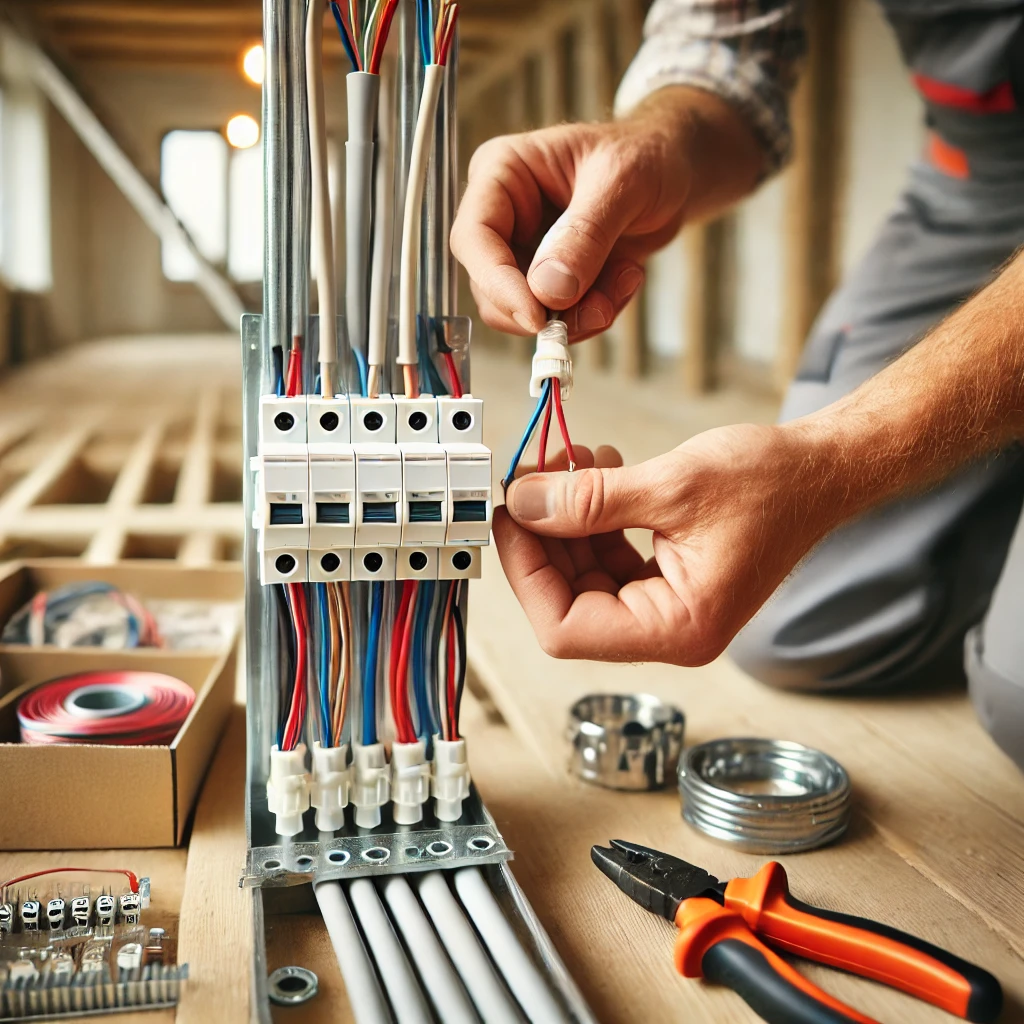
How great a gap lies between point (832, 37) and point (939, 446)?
2.83 metres

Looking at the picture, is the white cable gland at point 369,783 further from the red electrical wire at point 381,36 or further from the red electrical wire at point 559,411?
the red electrical wire at point 381,36

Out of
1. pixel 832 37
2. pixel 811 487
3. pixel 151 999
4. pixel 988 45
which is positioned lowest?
pixel 151 999

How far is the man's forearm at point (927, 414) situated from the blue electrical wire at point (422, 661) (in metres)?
0.31

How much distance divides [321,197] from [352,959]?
53cm

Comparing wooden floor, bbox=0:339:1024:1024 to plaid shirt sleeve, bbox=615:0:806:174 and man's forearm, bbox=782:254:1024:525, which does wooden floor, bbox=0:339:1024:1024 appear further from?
plaid shirt sleeve, bbox=615:0:806:174

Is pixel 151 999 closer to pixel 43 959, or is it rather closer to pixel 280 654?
pixel 43 959

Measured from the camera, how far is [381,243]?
0.82m

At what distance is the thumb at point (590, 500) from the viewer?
75 cm

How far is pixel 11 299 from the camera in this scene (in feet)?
20.4

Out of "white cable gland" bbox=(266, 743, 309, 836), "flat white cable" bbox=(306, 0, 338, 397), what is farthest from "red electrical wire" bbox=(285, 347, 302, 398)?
"white cable gland" bbox=(266, 743, 309, 836)

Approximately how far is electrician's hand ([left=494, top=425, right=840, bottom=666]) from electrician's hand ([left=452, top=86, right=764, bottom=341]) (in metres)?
0.15

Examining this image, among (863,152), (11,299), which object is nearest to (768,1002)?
(863,152)

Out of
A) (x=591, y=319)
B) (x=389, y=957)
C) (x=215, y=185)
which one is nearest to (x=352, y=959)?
(x=389, y=957)

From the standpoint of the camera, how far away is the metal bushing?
1.00 metres
